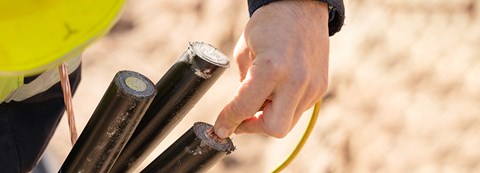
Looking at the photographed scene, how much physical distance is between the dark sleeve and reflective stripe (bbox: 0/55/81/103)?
1.01ft

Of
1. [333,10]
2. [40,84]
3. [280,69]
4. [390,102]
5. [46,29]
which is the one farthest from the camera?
[390,102]

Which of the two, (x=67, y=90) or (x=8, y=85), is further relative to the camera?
(x=8, y=85)

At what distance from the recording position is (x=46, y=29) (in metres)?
0.73

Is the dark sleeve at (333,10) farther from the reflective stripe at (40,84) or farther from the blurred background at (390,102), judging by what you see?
the blurred background at (390,102)

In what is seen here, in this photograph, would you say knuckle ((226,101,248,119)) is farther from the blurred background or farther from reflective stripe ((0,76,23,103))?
the blurred background

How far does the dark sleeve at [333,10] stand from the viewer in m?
1.01

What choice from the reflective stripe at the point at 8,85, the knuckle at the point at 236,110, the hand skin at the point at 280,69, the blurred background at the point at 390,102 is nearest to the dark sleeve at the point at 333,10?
the hand skin at the point at 280,69

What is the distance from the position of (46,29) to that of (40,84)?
0.53 metres

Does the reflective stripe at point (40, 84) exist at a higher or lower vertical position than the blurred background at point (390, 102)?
higher

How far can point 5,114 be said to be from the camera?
128cm

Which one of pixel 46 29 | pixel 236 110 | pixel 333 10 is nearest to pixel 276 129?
pixel 236 110

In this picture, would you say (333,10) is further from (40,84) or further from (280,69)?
(40,84)

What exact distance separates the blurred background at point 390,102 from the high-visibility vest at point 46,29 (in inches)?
39.0

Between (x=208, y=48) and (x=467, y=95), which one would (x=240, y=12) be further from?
(x=208, y=48)
